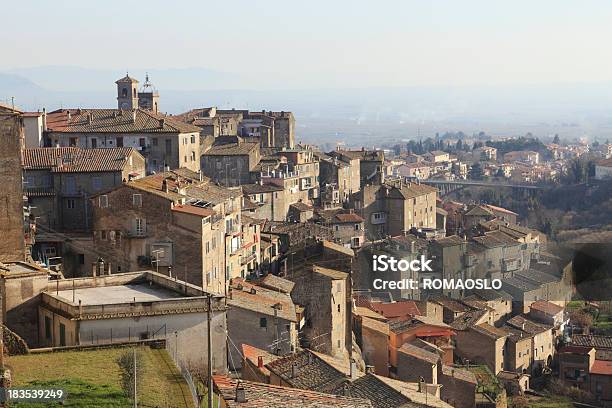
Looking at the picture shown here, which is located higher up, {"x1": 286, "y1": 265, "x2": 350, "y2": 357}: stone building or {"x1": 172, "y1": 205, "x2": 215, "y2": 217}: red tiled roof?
{"x1": 172, "y1": 205, "x2": 215, "y2": 217}: red tiled roof

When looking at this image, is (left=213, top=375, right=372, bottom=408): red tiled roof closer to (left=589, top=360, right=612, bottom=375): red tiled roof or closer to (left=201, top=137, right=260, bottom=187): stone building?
(left=589, top=360, right=612, bottom=375): red tiled roof

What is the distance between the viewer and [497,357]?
67.7 ft

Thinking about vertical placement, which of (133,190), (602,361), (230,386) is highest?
(133,190)

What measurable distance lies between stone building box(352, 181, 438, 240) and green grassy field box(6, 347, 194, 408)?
1986 cm

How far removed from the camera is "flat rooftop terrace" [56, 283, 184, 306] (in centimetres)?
1036

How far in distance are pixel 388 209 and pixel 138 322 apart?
2011 cm

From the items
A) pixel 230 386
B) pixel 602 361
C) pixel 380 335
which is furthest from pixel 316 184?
pixel 230 386

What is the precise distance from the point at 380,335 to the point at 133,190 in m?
4.86

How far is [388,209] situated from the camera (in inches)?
1162

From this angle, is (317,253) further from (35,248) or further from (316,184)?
(316,184)

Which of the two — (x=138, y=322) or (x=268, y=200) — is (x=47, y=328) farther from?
(x=268, y=200)

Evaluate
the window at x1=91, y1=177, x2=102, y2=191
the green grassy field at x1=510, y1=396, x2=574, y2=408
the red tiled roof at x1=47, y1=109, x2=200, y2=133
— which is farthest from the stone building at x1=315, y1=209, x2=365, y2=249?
the window at x1=91, y1=177, x2=102, y2=191

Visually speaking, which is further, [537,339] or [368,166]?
[368,166]

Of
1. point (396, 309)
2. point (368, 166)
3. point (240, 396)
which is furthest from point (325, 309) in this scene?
point (368, 166)
